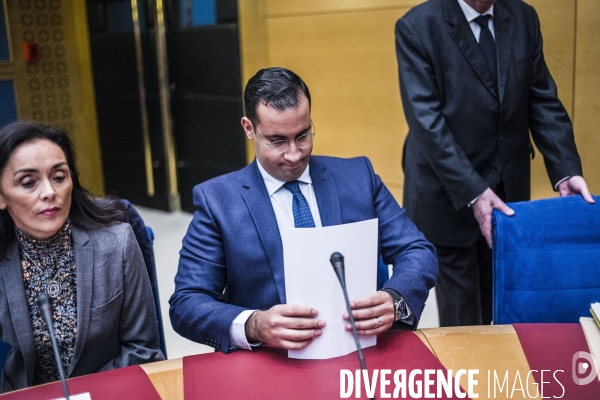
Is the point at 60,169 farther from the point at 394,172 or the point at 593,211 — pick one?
the point at 394,172

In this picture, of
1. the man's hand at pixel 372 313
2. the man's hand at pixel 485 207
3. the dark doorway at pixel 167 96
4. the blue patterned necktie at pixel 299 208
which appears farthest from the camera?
the dark doorway at pixel 167 96

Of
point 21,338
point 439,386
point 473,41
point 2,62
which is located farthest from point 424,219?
point 2,62

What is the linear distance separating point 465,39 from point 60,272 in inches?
59.8

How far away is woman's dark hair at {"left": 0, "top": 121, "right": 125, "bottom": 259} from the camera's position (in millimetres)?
1610

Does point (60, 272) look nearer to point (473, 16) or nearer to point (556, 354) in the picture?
point (556, 354)

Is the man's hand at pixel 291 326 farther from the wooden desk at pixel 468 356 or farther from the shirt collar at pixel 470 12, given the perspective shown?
the shirt collar at pixel 470 12

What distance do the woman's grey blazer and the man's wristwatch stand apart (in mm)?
648

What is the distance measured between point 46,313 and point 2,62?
410cm

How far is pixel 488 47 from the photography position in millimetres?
2301

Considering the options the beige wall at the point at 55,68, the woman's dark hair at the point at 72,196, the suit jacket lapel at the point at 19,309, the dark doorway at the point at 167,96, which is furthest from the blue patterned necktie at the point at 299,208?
the dark doorway at the point at 167,96

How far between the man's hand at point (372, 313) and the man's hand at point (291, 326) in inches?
2.9

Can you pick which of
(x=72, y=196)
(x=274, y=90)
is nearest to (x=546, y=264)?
(x=274, y=90)

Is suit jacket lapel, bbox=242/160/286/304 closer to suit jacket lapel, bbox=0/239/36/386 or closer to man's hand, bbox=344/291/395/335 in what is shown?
man's hand, bbox=344/291/395/335

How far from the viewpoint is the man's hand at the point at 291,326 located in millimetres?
1340
